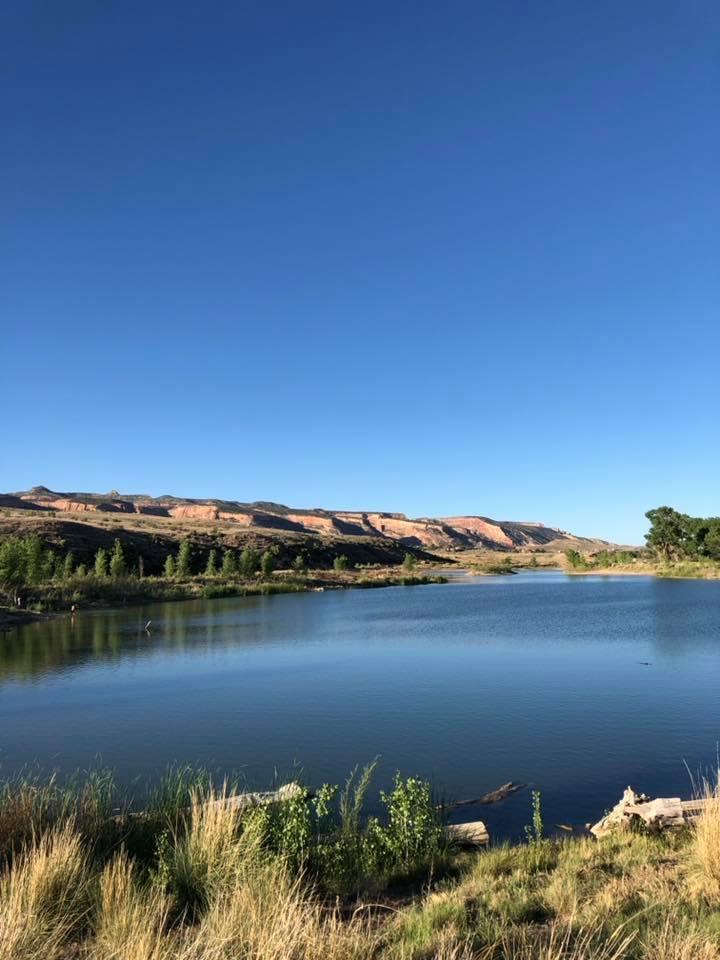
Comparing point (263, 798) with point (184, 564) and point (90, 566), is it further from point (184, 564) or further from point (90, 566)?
point (90, 566)

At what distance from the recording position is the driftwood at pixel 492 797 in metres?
10.9

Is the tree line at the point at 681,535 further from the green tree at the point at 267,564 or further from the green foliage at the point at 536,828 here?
the green foliage at the point at 536,828

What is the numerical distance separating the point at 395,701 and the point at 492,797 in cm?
811

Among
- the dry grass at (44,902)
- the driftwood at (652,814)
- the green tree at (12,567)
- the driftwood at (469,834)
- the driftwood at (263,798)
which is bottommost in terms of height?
the driftwood at (469,834)

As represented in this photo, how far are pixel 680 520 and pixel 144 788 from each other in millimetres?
96369

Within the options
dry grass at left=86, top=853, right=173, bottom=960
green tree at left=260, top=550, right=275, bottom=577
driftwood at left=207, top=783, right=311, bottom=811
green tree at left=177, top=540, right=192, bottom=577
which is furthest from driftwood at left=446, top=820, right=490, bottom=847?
green tree at left=260, top=550, right=275, bottom=577

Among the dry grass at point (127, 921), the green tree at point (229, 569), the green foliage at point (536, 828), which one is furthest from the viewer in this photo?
the green tree at point (229, 569)

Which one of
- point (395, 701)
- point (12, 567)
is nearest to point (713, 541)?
point (12, 567)

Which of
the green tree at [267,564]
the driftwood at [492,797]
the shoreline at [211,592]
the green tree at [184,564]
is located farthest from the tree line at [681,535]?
the driftwood at [492,797]

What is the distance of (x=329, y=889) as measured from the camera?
7227 mm

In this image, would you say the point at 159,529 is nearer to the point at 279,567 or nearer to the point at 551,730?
the point at 279,567

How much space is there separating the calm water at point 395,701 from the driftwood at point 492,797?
0.32 metres

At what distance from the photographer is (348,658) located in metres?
28.0

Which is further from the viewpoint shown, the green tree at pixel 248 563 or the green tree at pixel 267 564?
the green tree at pixel 267 564
